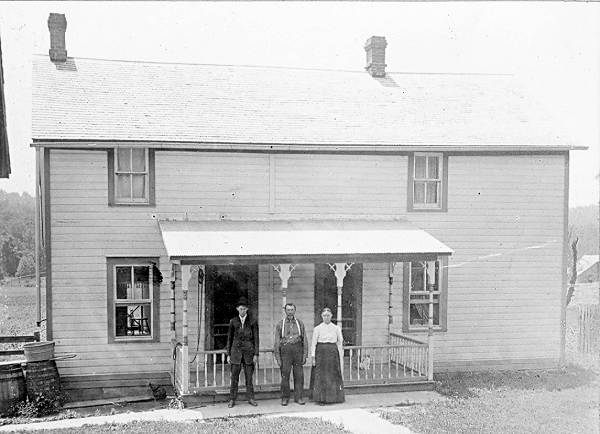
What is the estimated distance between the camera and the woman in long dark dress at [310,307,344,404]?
1226cm

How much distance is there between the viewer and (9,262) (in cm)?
5491

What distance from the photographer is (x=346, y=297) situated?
15617 millimetres

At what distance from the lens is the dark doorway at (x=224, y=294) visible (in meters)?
14.7

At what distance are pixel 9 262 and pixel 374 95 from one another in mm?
45803

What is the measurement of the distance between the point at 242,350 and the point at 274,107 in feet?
22.0

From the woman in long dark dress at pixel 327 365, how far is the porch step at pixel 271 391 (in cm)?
77

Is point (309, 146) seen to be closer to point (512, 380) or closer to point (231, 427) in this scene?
point (231, 427)

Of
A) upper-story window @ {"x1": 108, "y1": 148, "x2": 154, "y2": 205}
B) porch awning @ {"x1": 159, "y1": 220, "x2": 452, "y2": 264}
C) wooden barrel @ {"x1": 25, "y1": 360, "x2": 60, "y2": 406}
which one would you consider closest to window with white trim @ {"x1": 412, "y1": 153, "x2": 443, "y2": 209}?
porch awning @ {"x1": 159, "y1": 220, "x2": 452, "y2": 264}

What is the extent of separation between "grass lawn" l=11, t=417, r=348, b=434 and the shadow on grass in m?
3.68

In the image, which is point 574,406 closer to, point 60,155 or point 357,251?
point 357,251

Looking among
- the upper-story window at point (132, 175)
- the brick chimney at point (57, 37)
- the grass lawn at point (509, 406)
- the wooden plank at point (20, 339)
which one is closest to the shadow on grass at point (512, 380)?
the grass lawn at point (509, 406)

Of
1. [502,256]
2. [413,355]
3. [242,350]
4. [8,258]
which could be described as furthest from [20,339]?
[8,258]

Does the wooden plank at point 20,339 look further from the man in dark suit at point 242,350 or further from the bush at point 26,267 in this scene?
the bush at point 26,267

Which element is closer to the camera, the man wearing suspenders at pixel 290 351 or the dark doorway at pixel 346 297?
the man wearing suspenders at pixel 290 351
